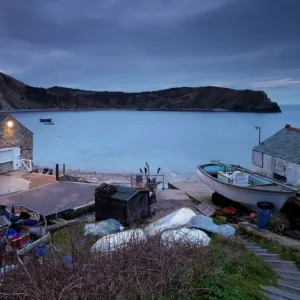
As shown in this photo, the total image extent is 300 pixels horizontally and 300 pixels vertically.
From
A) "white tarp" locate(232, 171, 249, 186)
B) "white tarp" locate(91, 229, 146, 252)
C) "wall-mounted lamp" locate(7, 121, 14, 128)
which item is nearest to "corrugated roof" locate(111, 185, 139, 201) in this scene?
"white tarp" locate(232, 171, 249, 186)

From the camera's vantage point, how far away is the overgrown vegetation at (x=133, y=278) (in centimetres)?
459

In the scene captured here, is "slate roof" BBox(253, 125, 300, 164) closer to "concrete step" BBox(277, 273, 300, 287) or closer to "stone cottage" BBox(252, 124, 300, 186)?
"stone cottage" BBox(252, 124, 300, 186)

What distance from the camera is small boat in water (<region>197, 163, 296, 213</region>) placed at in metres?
15.5

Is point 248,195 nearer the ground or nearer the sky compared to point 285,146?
nearer the ground

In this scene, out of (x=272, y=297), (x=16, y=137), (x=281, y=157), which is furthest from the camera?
(x=16, y=137)

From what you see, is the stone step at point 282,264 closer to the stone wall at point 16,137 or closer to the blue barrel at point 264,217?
the blue barrel at point 264,217

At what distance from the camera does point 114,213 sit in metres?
16.0

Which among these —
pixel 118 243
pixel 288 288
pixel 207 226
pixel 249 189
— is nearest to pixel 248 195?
pixel 249 189

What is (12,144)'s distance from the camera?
28.1 metres

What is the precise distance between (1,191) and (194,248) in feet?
50.9

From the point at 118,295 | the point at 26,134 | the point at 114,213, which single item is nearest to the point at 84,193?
the point at 114,213

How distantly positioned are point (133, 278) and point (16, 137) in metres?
26.0

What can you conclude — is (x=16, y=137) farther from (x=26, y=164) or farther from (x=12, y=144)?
(x=26, y=164)

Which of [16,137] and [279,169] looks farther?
[16,137]
